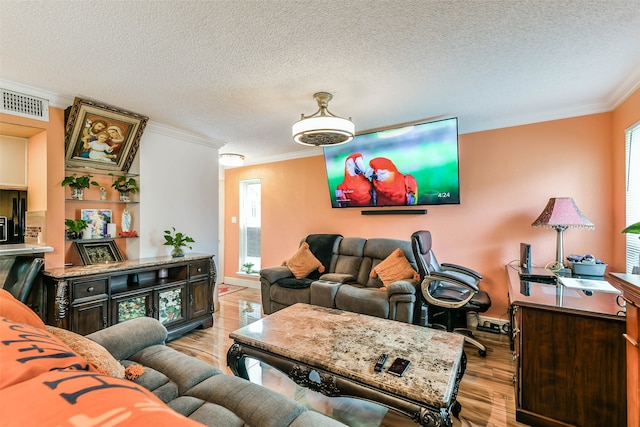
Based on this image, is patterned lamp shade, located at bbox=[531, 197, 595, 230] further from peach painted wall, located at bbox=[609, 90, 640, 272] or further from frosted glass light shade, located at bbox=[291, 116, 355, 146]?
frosted glass light shade, located at bbox=[291, 116, 355, 146]

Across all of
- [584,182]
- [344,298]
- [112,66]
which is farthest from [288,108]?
[584,182]

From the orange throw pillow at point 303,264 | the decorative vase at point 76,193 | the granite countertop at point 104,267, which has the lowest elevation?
the orange throw pillow at point 303,264

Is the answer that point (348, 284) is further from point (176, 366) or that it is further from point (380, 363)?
point (176, 366)

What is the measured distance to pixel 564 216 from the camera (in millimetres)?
2602

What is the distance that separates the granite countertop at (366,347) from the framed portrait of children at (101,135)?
2.48m

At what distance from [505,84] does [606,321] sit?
187cm

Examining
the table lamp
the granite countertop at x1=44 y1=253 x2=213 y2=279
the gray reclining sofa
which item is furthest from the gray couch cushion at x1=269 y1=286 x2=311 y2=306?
the table lamp

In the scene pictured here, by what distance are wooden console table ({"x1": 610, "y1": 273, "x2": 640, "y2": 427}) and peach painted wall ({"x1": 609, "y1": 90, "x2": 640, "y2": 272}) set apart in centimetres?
186

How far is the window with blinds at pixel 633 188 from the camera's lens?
2.33 meters

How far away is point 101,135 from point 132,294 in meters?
1.64

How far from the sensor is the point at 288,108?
290 cm

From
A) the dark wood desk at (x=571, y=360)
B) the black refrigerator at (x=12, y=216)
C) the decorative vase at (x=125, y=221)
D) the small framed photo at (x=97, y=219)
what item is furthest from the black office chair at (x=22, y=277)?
the dark wood desk at (x=571, y=360)

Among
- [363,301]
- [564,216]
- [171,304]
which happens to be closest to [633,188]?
[564,216]

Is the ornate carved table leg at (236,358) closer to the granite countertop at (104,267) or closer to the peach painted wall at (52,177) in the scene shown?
the granite countertop at (104,267)
